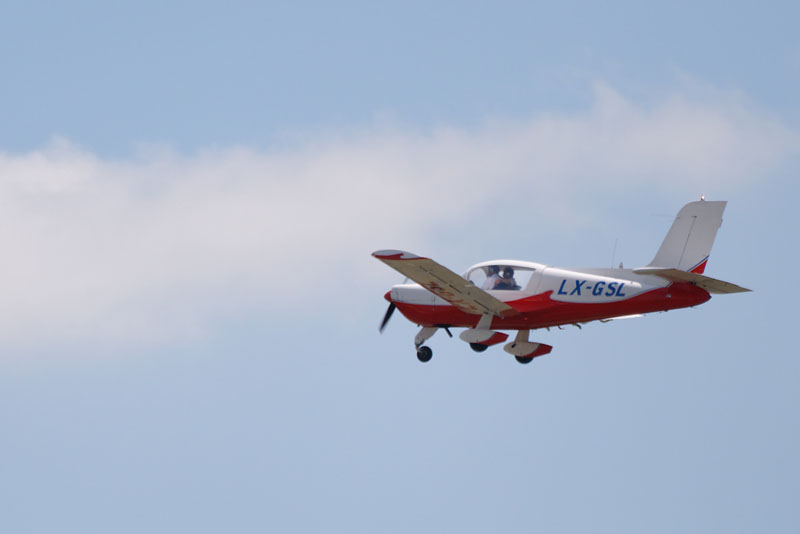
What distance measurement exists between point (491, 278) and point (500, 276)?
22 centimetres

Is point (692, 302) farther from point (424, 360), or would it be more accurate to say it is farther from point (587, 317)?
point (424, 360)

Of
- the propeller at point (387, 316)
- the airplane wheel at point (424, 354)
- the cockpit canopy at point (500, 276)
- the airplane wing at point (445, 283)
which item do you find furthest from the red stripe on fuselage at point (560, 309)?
the propeller at point (387, 316)

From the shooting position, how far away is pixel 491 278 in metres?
47.0

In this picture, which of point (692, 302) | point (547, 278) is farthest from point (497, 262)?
point (692, 302)

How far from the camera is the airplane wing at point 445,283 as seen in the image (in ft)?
146

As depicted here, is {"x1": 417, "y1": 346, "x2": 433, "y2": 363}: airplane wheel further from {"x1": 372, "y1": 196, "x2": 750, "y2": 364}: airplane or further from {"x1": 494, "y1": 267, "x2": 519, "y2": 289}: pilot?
{"x1": 494, "y1": 267, "x2": 519, "y2": 289}: pilot

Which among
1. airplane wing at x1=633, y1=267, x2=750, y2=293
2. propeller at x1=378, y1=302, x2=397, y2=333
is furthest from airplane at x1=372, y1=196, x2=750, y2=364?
propeller at x1=378, y1=302, x2=397, y2=333

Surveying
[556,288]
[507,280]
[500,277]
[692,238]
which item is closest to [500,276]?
[500,277]

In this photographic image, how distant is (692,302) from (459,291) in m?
5.01

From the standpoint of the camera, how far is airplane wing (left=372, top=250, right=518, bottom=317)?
146 feet

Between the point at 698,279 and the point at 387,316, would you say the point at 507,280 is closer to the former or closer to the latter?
the point at 387,316

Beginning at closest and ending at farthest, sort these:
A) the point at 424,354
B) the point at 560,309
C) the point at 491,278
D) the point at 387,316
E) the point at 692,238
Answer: the point at 692,238 → the point at 560,309 → the point at 491,278 → the point at 424,354 → the point at 387,316

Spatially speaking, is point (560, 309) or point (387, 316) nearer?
point (560, 309)

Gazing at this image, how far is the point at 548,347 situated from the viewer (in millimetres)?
47094
